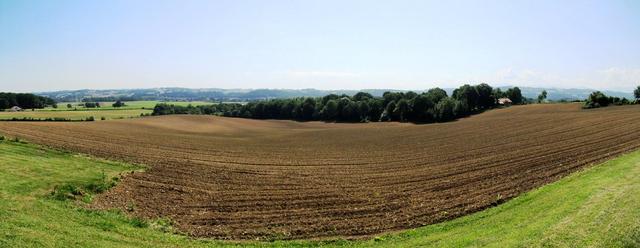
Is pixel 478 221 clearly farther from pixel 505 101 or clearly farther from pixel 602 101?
pixel 505 101

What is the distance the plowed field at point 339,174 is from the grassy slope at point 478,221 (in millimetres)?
1737

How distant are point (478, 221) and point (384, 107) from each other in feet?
301

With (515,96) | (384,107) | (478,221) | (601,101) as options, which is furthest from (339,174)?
(515,96)

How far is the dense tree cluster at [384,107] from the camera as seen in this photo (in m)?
95.2

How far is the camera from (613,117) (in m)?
52.7

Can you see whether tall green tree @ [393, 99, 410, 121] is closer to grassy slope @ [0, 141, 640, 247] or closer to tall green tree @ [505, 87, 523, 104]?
tall green tree @ [505, 87, 523, 104]

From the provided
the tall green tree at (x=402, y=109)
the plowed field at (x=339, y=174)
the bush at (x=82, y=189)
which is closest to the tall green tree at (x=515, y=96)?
the tall green tree at (x=402, y=109)

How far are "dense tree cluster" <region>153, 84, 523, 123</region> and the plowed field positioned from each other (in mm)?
35964

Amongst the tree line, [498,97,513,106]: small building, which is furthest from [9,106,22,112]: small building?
the tree line

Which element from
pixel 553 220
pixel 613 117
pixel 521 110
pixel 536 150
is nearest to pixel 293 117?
pixel 521 110

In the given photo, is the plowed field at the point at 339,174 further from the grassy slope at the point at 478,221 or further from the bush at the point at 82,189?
the grassy slope at the point at 478,221

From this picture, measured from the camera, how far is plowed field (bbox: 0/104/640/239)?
22703mm

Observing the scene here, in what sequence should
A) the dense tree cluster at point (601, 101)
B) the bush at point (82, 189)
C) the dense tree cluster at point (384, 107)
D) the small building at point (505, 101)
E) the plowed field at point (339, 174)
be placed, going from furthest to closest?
1. the small building at point (505, 101)
2. the dense tree cluster at point (384, 107)
3. the dense tree cluster at point (601, 101)
4. the bush at point (82, 189)
5. the plowed field at point (339, 174)

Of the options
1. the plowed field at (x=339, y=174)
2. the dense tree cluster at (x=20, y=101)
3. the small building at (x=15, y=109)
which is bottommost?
the plowed field at (x=339, y=174)
